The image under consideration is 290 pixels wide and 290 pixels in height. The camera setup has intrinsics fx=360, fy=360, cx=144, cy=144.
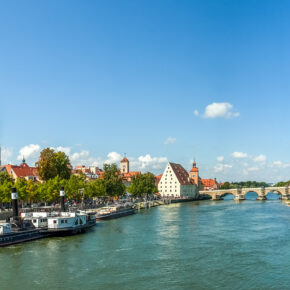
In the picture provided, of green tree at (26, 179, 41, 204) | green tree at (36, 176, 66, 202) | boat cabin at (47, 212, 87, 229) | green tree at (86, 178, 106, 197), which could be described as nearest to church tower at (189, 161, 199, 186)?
green tree at (86, 178, 106, 197)

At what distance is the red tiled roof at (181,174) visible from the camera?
513 feet

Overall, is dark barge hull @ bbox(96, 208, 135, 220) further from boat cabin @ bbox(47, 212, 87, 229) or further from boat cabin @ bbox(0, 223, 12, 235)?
boat cabin @ bbox(0, 223, 12, 235)

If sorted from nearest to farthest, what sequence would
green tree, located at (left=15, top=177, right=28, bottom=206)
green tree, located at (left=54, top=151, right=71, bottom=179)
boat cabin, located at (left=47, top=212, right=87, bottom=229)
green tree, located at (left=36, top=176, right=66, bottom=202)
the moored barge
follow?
1. boat cabin, located at (left=47, top=212, right=87, bottom=229)
2. green tree, located at (left=15, top=177, right=28, bottom=206)
3. the moored barge
4. green tree, located at (left=36, top=176, right=66, bottom=202)
5. green tree, located at (left=54, top=151, right=71, bottom=179)

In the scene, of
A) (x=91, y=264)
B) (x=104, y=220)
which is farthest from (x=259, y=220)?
(x=91, y=264)

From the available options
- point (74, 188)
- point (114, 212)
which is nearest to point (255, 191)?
point (114, 212)

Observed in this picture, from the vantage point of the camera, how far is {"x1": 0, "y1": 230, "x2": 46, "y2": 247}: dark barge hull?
4388 cm

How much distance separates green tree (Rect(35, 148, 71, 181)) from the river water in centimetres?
3362

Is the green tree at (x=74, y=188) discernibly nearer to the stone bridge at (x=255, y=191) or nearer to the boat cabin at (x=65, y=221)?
the boat cabin at (x=65, y=221)

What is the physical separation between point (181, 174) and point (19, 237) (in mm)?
120176

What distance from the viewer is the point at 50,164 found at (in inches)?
3327

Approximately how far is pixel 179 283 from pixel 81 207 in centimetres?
5616

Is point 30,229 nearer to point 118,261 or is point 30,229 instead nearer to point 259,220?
point 118,261

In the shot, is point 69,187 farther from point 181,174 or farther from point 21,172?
point 181,174

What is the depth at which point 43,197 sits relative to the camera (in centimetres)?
7531
